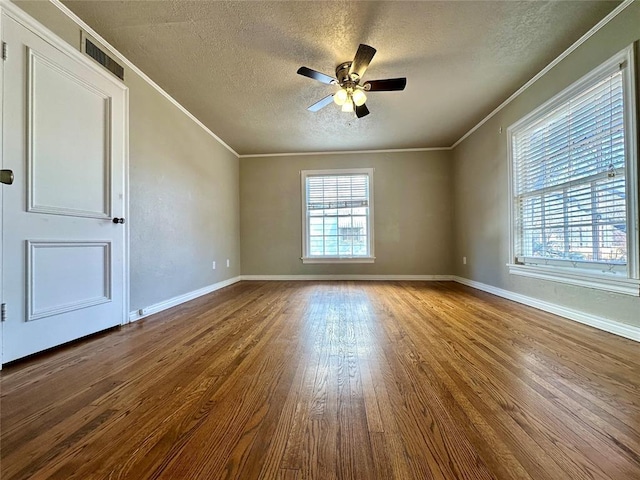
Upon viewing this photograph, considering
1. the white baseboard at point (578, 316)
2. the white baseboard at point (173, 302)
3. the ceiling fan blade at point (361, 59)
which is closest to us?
the white baseboard at point (578, 316)

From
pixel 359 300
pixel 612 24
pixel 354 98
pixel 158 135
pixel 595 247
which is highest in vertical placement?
pixel 612 24

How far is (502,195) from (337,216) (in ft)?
8.69

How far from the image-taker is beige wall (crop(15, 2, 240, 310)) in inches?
98.5

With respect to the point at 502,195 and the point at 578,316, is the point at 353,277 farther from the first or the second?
the point at 578,316

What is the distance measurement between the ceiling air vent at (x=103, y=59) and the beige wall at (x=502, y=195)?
12.8ft

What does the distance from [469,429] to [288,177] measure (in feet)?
15.7

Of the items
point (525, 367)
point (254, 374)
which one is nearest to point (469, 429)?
point (525, 367)

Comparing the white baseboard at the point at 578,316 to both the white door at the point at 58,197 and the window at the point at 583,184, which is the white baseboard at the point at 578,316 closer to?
the window at the point at 583,184

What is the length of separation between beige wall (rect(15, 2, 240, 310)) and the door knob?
898mm

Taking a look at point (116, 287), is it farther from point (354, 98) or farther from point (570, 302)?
point (570, 302)

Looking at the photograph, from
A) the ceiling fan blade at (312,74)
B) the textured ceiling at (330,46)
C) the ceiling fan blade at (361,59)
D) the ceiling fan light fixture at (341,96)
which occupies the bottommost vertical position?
the ceiling fan light fixture at (341,96)

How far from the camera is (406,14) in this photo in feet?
6.39

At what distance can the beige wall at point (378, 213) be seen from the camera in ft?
16.4

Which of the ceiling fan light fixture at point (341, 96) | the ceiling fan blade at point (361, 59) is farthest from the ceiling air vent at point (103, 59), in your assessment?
the ceiling fan blade at point (361, 59)
